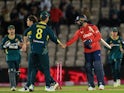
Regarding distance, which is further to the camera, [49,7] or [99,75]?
[49,7]

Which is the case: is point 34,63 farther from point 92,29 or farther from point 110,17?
point 110,17

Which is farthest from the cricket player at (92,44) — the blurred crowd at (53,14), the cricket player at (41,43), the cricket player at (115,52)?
the blurred crowd at (53,14)

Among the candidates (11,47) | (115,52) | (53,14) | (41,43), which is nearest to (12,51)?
(11,47)

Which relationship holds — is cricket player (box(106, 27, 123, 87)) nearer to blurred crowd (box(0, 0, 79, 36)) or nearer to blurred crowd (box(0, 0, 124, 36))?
blurred crowd (box(0, 0, 124, 36))

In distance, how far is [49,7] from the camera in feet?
105

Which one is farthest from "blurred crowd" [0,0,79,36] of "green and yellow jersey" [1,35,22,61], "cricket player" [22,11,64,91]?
"cricket player" [22,11,64,91]

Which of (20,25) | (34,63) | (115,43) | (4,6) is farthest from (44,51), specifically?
(4,6)

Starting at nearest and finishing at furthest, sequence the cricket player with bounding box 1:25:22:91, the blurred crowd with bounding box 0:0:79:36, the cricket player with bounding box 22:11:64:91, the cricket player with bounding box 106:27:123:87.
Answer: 1. the cricket player with bounding box 22:11:64:91
2. the cricket player with bounding box 1:25:22:91
3. the cricket player with bounding box 106:27:123:87
4. the blurred crowd with bounding box 0:0:79:36

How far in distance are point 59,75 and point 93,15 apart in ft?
35.9

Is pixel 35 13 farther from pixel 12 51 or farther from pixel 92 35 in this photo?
pixel 92 35

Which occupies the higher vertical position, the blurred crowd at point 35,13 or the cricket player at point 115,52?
the blurred crowd at point 35,13

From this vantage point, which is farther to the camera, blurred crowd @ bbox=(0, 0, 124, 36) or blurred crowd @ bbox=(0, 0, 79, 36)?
blurred crowd @ bbox=(0, 0, 79, 36)

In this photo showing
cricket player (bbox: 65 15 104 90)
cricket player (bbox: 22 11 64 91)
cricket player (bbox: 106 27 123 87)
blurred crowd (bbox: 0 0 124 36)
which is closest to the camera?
cricket player (bbox: 22 11 64 91)

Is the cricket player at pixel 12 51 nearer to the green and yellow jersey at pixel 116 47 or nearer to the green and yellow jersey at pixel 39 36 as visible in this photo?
the green and yellow jersey at pixel 39 36
